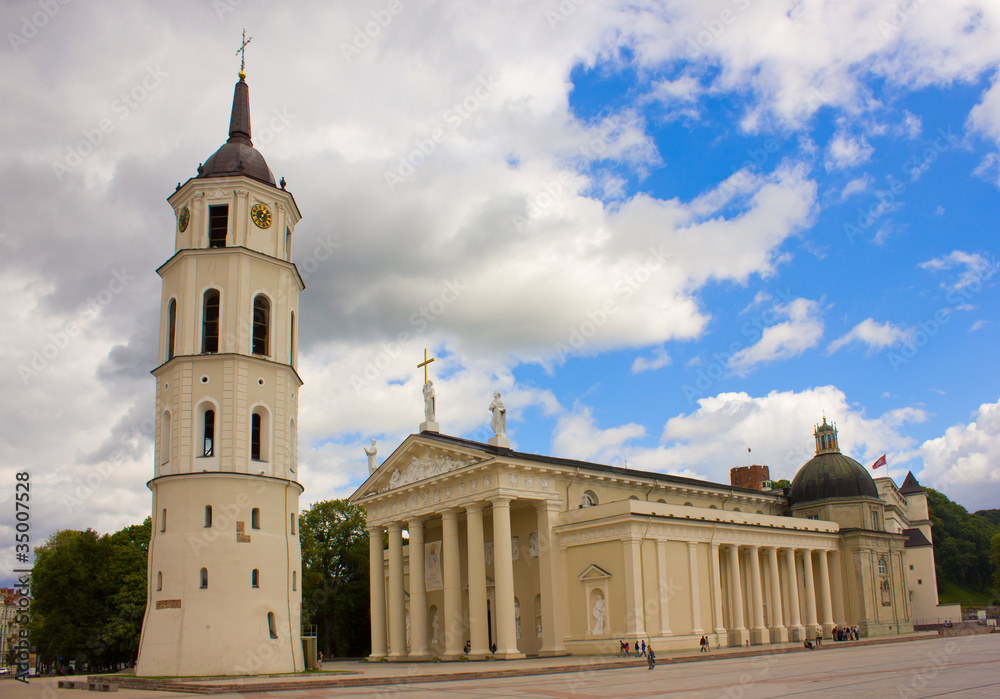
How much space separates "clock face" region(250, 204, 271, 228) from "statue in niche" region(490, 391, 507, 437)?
14544 mm

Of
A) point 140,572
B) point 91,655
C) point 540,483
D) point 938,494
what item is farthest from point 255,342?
point 938,494

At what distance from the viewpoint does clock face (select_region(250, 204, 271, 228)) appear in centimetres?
3500

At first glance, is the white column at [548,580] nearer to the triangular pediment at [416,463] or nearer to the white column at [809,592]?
the triangular pediment at [416,463]

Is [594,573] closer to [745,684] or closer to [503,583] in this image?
[503,583]

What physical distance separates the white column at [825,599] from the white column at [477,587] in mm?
24187

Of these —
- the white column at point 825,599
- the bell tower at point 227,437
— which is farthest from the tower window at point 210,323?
the white column at point 825,599

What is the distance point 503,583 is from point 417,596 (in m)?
7.84

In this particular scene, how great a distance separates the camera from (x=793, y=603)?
48875mm

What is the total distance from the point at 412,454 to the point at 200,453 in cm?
1617

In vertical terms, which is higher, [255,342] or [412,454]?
[255,342]

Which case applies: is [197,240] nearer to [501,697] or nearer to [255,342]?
[255,342]

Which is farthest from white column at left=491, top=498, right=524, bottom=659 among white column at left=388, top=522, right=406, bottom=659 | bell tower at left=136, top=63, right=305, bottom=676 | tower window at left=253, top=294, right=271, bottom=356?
tower window at left=253, top=294, right=271, bottom=356

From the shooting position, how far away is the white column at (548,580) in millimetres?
39906

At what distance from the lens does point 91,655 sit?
2032 inches
